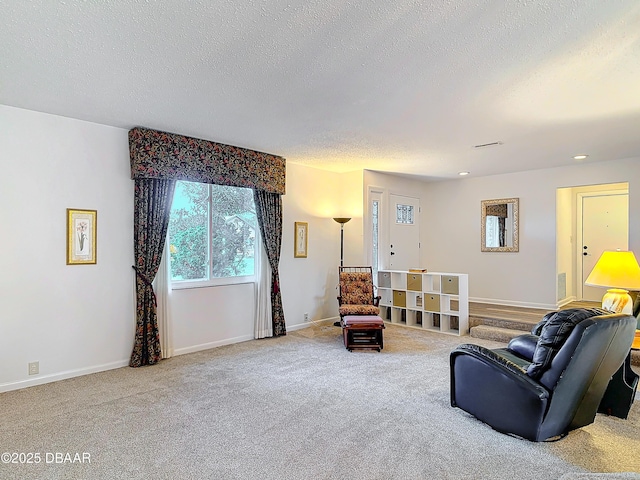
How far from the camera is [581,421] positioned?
Answer: 9.14ft

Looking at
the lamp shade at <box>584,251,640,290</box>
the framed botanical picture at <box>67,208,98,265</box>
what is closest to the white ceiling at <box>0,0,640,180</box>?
the framed botanical picture at <box>67,208,98,265</box>

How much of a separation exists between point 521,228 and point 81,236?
6.77 m

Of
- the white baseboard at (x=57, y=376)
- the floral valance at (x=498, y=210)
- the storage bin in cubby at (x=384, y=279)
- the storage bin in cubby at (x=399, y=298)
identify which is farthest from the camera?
the floral valance at (x=498, y=210)

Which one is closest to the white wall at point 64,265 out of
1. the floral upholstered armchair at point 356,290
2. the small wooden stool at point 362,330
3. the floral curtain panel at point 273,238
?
the floral curtain panel at point 273,238

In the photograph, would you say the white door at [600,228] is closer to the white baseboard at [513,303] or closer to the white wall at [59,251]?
the white baseboard at [513,303]

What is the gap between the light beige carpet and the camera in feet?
7.66

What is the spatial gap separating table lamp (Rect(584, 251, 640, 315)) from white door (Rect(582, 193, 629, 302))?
367cm

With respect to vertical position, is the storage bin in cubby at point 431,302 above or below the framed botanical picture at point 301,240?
below

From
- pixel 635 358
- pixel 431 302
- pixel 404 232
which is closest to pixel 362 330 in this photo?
pixel 431 302

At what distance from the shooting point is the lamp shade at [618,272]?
3.89 metres

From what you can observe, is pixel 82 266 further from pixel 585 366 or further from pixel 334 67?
pixel 585 366

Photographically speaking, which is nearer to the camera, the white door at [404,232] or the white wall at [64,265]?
the white wall at [64,265]

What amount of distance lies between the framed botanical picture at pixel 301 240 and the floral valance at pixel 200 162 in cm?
69

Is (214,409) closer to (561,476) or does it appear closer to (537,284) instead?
(561,476)
